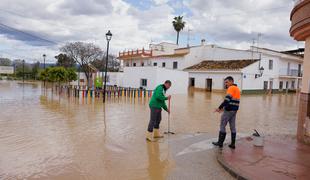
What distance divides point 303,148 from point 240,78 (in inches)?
981

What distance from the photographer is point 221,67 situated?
3209 cm

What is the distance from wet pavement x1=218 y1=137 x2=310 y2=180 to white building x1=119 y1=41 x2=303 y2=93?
19741mm

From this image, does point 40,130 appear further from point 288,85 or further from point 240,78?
point 288,85

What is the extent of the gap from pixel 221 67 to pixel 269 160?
92.0 ft

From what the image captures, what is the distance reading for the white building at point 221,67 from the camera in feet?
96.2

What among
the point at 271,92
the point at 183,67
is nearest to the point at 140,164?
the point at 183,67

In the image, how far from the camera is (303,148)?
608 cm

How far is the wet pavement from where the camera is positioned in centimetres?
433

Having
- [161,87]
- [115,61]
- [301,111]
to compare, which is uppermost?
[115,61]

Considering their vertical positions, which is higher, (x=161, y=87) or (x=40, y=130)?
(x=161, y=87)

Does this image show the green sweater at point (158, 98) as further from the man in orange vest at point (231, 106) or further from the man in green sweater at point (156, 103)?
the man in orange vest at point (231, 106)

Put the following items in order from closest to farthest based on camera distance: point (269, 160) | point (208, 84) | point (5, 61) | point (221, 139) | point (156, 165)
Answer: point (156, 165) < point (269, 160) < point (221, 139) < point (208, 84) < point (5, 61)

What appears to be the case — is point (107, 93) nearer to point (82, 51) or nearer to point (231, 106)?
point (231, 106)

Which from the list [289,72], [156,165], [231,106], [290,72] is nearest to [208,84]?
[289,72]
